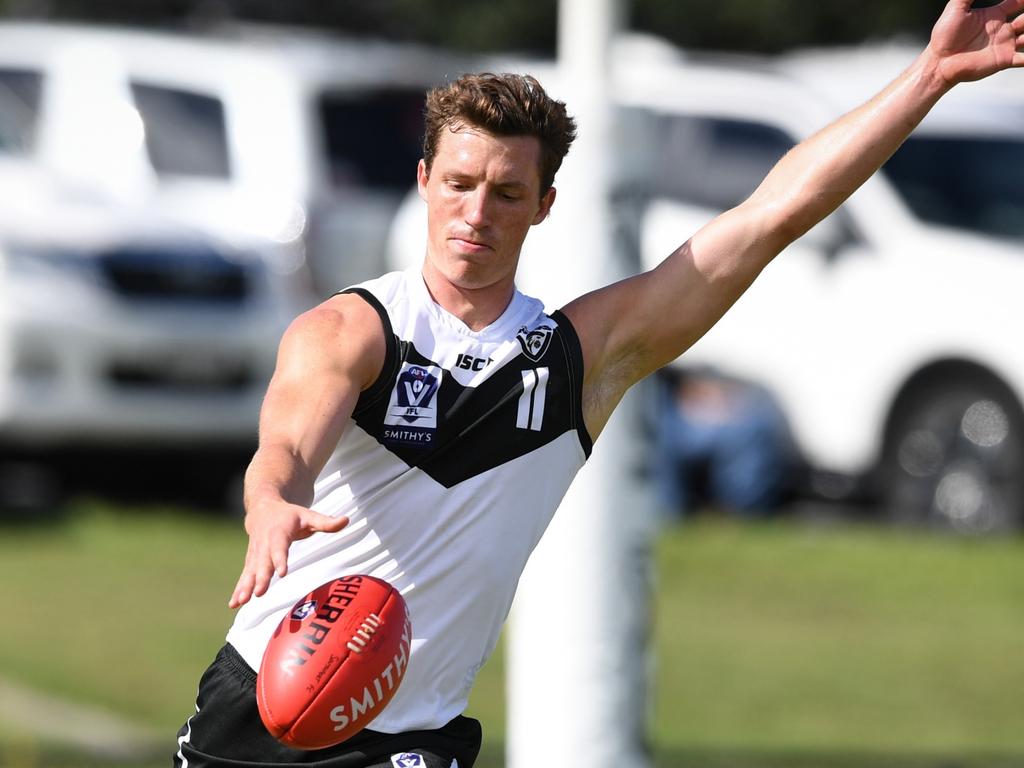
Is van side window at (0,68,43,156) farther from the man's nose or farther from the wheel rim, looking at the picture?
the man's nose

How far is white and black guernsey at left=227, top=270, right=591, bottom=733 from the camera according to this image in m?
4.16

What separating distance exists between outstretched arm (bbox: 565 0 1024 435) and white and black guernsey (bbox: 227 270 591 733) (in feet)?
0.45

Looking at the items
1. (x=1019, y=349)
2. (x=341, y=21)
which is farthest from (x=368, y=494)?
(x=341, y=21)

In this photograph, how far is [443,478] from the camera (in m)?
4.21

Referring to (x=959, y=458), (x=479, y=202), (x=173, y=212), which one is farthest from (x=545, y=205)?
(x=173, y=212)

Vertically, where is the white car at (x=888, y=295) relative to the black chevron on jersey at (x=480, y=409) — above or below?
Answer: below

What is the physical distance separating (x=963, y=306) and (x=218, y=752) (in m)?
8.67

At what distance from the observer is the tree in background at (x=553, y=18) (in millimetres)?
24859

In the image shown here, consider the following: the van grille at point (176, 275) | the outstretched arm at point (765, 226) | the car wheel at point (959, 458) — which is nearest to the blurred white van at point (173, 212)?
the van grille at point (176, 275)

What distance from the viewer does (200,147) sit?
1351 centimetres

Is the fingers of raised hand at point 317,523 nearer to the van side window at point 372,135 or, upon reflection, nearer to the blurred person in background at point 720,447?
the blurred person in background at point 720,447

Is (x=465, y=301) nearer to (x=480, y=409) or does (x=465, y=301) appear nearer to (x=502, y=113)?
(x=480, y=409)

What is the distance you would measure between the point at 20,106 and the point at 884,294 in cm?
572

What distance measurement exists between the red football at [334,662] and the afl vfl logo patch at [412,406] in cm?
31
